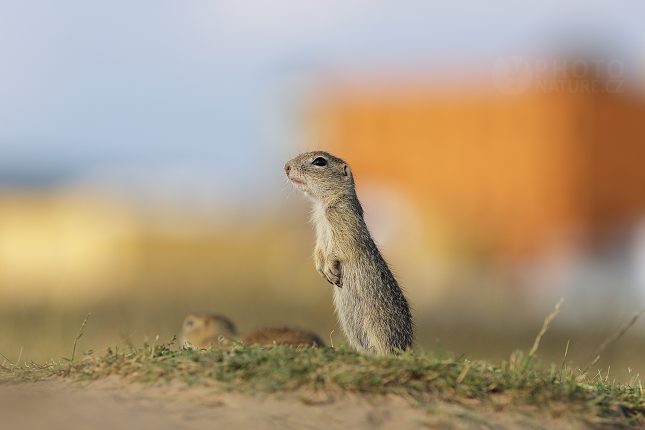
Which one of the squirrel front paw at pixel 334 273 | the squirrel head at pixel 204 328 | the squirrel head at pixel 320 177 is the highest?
the squirrel head at pixel 320 177

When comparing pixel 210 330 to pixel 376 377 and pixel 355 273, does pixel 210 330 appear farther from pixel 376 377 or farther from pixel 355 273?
pixel 376 377

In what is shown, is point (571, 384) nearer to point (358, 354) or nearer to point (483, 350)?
point (358, 354)

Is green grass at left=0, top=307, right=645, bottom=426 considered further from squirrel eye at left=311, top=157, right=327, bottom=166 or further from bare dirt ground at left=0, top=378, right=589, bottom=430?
squirrel eye at left=311, top=157, right=327, bottom=166

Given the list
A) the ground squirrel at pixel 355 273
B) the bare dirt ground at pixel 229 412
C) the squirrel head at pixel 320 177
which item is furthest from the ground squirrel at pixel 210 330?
the bare dirt ground at pixel 229 412

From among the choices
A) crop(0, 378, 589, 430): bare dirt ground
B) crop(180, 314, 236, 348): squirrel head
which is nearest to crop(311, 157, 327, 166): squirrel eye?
Result: crop(0, 378, 589, 430): bare dirt ground

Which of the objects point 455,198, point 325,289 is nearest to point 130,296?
point 325,289

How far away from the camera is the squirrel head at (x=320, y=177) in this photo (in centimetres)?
527

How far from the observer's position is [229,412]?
9.88 ft

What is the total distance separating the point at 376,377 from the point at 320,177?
2.24m

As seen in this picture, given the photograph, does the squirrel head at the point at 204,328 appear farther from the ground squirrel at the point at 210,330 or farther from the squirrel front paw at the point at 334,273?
the squirrel front paw at the point at 334,273

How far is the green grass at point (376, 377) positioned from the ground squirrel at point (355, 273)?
108 cm

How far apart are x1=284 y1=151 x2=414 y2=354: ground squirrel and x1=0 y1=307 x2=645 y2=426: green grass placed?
3.55 feet

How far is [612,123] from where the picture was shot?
18.1m

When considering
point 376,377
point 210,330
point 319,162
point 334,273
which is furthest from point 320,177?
point 210,330
